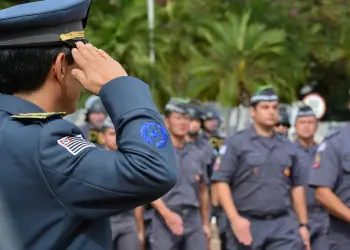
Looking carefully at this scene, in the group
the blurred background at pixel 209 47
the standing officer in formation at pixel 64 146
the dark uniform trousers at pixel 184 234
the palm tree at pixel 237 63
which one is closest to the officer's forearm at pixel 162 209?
the dark uniform trousers at pixel 184 234

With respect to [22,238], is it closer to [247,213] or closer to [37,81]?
[37,81]

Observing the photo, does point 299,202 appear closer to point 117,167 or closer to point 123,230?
point 123,230

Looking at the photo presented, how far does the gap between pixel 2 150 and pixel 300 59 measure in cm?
3072

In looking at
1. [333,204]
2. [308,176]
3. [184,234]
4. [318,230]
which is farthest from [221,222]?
[333,204]

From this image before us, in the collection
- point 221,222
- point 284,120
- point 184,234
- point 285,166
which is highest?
point 285,166

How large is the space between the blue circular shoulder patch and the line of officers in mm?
3966

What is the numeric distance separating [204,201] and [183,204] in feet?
2.27

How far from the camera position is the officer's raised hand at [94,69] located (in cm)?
239

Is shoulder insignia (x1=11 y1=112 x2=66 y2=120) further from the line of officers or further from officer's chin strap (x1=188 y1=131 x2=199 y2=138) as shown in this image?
officer's chin strap (x1=188 y1=131 x2=199 y2=138)

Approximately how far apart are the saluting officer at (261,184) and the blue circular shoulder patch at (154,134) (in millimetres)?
5242

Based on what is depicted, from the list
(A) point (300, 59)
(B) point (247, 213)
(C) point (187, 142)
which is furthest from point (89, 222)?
(A) point (300, 59)

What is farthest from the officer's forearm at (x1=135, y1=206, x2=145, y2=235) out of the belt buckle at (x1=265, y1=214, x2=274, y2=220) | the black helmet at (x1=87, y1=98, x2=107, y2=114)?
the black helmet at (x1=87, y1=98, x2=107, y2=114)

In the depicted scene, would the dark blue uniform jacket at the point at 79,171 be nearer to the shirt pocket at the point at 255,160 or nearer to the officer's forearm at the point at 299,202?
the shirt pocket at the point at 255,160

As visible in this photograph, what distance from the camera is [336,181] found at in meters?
6.23
